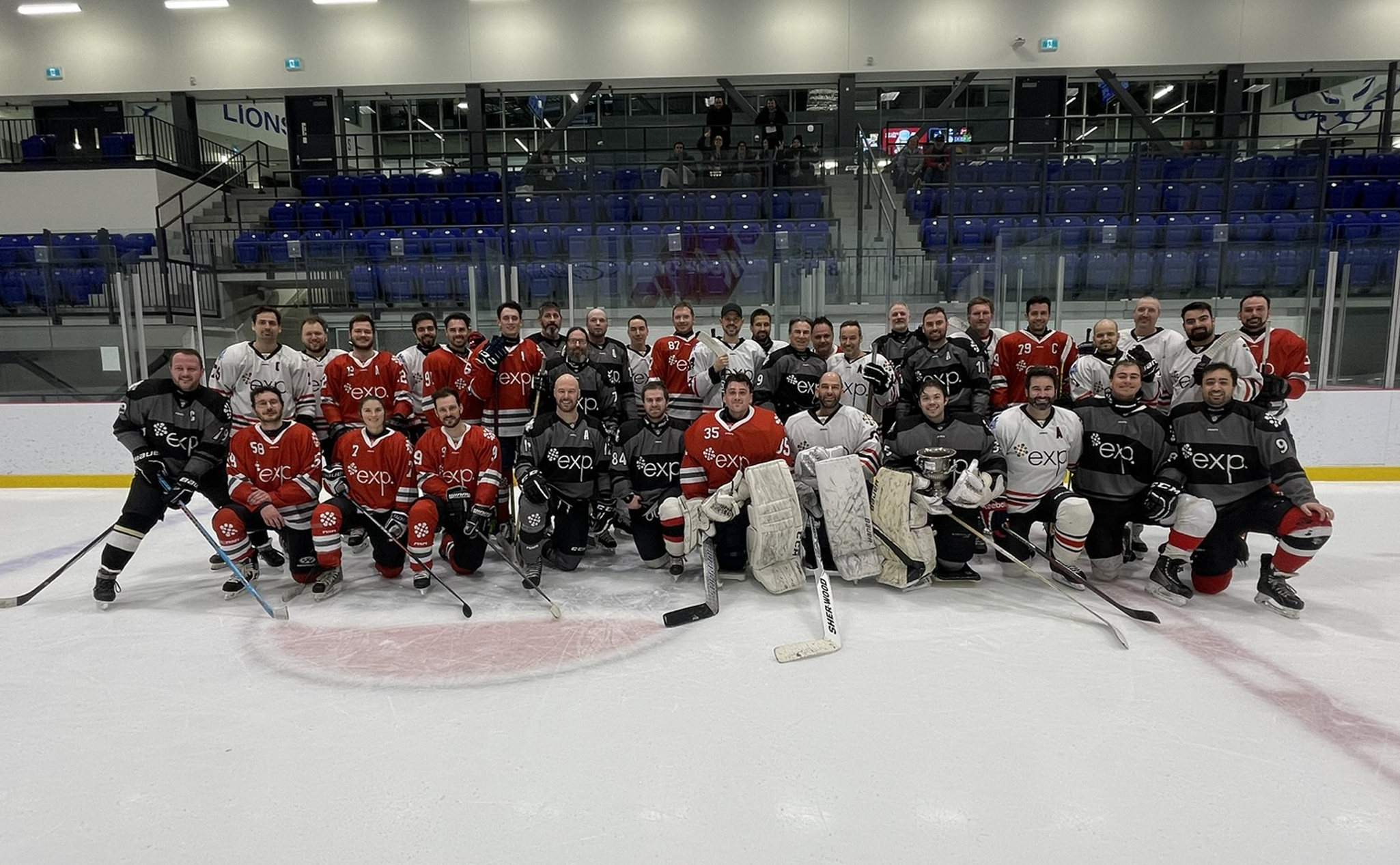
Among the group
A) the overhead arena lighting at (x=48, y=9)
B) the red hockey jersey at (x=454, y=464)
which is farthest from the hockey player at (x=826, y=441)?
the overhead arena lighting at (x=48, y=9)

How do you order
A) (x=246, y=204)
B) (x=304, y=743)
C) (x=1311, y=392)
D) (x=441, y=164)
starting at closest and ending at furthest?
(x=304, y=743) < (x=1311, y=392) < (x=246, y=204) < (x=441, y=164)

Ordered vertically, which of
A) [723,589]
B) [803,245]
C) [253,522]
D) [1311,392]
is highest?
[803,245]

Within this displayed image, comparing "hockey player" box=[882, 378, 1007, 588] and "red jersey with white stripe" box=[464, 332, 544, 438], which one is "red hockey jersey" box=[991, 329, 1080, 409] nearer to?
"hockey player" box=[882, 378, 1007, 588]

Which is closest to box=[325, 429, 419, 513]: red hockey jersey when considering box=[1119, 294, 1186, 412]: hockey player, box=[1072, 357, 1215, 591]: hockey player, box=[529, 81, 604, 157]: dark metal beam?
box=[1072, 357, 1215, 591]: hockey player

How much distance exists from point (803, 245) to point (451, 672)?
16.9 ft

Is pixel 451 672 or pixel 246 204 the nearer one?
pixel 451 672

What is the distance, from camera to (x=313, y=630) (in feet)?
12.0

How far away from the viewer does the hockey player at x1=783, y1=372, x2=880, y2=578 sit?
14.0 ft

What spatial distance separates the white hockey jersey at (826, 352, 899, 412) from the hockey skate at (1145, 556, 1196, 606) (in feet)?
5.65

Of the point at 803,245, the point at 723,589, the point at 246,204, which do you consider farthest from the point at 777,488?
the point at 246,204

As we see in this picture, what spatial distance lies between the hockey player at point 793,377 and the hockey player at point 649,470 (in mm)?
745

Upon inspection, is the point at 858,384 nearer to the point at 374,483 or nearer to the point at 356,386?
the point at 374,483

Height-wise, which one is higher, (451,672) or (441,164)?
(441,164)

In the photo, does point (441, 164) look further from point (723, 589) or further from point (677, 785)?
point (677, 785)
